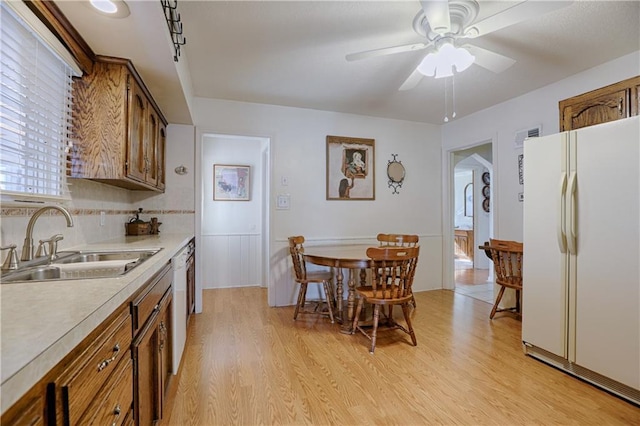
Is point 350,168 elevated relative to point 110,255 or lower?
elevated

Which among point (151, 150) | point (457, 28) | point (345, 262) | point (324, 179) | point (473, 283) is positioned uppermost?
point (457, 28)

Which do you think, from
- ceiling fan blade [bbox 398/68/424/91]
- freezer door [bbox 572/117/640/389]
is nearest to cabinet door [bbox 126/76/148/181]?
ceiling fan blade [bbox 398/68/424/91]

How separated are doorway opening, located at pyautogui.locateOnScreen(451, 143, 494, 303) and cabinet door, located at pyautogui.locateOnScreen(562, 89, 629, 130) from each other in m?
1.48

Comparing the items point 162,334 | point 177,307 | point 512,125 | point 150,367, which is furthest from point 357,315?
point 512,125

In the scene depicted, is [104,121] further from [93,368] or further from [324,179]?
[324,179]

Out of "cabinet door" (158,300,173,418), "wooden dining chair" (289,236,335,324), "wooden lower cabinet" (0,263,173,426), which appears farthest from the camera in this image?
"wooden dining chair" (289,236,335,324)

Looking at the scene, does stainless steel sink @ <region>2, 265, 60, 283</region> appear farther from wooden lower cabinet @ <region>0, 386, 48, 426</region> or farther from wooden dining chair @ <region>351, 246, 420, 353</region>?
wooden dining chair @ <region>351, 246, 420, 353</region>

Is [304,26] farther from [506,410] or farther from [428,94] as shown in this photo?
[506,410]

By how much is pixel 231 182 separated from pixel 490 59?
3613 mm

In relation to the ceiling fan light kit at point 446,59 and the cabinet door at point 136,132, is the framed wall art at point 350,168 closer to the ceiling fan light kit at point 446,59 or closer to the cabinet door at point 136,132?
the ceiling fan light kit at point 446,59

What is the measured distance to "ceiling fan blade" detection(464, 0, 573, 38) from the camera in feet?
4.91

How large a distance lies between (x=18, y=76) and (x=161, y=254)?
1023mm

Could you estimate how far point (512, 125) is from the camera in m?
3.62

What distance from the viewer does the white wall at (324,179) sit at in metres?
3.73
